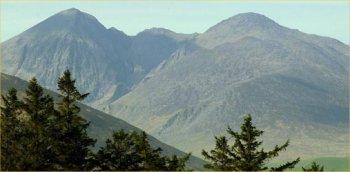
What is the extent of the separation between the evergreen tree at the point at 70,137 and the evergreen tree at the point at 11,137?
2.31m

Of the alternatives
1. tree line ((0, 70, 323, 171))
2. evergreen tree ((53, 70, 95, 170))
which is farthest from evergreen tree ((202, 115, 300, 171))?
evergreen tree ((53, 70, 95, 170))

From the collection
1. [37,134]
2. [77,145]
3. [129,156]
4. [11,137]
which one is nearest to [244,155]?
→ [129,156]

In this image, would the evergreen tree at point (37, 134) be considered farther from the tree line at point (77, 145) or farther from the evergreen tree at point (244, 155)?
the evergreen tree at point (244, 155)

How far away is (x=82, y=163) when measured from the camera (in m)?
37.2

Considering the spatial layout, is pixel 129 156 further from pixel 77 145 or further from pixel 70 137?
pixel 70 137

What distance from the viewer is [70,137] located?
37.5 meters

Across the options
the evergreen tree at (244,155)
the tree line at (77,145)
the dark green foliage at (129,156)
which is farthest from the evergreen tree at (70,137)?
the evergreen tree at (244,155)

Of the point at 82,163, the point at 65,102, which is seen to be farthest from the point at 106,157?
the point at 65,102

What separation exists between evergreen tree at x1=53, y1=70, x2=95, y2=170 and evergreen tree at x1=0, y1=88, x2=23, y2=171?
2.31 m

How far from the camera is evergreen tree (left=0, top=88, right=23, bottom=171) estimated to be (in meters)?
34.1

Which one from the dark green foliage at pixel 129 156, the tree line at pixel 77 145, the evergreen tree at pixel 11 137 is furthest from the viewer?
the dark green foliage at pixel 129 156

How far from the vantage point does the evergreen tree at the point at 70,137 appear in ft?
120

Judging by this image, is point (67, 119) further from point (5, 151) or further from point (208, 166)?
point (208, 166)

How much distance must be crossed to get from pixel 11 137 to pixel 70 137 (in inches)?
131
